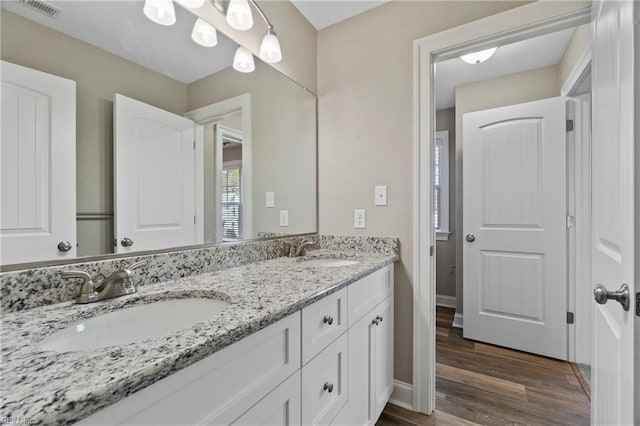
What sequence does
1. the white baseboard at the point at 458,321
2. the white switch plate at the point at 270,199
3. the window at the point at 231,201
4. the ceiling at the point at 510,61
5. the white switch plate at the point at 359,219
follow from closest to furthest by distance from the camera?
the window at the point at 231,201, the white switch plate at the point at 270,199, the white switch plate at the point at 359,219, the ceiling at the point at 510,61, the white baseboard at the point at 458,321

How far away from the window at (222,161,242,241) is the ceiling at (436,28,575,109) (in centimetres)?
184

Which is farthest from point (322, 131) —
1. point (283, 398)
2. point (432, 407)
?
point (432, 407)

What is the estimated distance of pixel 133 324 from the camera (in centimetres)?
80

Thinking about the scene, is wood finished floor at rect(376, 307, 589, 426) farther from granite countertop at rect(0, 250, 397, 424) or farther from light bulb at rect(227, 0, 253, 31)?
light bulb at rect(227, 0, 253, 31)

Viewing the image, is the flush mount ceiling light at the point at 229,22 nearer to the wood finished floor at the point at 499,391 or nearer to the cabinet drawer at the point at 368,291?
the cabinet drawer at the point at 368,291

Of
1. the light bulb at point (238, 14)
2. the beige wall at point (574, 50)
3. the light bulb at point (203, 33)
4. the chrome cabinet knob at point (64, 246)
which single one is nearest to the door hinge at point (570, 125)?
the beige wall at point (574, 50)

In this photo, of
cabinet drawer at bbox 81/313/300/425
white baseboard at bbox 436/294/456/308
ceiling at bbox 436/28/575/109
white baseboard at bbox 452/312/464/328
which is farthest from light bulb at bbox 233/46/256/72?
white baseboard at bbox 436/294/456/308

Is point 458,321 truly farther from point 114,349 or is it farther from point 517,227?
point 114,349

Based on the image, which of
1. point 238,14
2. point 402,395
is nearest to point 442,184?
point 402,395

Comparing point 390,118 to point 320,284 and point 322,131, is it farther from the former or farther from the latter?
point 320,284

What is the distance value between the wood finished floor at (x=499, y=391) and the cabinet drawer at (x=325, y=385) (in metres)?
0.68

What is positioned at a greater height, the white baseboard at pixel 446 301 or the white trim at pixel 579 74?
the white trim at pixel 579 74

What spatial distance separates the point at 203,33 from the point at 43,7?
55cm

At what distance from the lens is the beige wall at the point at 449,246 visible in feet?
11.1
